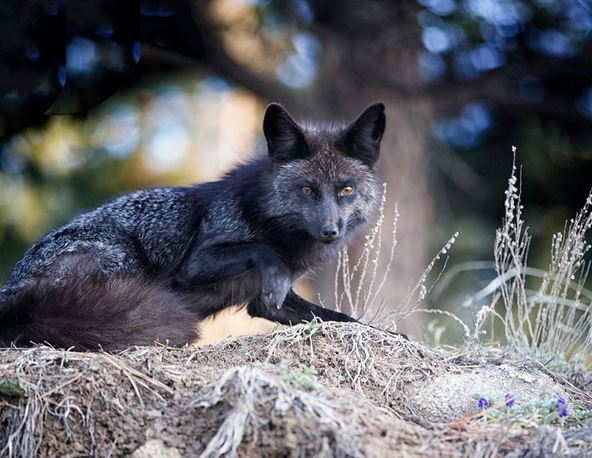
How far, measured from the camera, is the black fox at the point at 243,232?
261 inches

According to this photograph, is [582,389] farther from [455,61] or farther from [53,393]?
[455,61]

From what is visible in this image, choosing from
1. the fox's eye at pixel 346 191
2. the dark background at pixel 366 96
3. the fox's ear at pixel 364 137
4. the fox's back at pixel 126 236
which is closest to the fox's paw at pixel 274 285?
the fox's eye at pixel 346 191

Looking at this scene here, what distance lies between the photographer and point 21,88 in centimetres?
926

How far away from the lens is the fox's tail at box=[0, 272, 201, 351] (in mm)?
5594

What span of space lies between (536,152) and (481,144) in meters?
2.22

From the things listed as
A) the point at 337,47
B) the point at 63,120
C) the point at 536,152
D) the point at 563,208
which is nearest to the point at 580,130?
the point at 536,152

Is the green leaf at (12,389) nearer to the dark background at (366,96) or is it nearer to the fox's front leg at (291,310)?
the fox's front leg at (291,310)

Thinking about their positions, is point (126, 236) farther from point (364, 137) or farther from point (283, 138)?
point (364, 137)

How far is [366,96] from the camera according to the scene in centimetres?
1355

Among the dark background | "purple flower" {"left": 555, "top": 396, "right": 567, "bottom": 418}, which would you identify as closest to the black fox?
"purple flower" {"left": 555, "top": 396, "right": 567, "bottom": 418}

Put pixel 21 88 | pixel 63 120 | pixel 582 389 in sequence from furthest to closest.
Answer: pixel 63 120 < pixel 21 88 < pixel 582 389

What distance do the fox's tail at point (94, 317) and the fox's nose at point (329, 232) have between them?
121 cm

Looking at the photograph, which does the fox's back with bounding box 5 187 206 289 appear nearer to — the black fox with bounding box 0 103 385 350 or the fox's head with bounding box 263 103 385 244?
the black fox with bounding box 0 103 385 350

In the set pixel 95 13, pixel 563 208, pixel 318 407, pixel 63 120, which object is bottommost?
pixel 563 208
